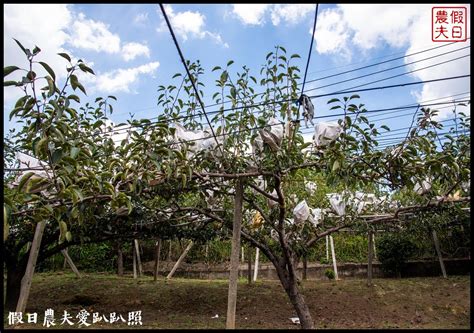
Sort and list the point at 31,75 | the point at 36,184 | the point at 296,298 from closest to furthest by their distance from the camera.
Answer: the point at 31,75 < the point at 36,184 < the point at 296,298

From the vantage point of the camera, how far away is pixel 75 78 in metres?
1.82

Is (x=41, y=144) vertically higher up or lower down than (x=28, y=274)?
higher up

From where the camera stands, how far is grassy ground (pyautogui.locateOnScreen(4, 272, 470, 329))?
5.07 metres

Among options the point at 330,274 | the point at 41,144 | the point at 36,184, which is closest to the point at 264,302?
the point at 330,274

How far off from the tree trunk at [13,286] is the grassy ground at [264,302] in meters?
0.33

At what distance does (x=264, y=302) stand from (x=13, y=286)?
381cm

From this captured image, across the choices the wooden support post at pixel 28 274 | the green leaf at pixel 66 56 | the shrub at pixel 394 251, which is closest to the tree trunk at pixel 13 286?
the wooden support post at pixel 28 274

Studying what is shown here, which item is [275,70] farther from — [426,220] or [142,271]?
[142,271]

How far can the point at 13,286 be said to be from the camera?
5465 millimetres

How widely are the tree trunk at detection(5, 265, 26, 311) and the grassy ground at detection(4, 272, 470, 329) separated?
1.07 feet

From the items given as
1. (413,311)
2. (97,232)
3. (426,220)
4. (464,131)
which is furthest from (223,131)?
(413,311)

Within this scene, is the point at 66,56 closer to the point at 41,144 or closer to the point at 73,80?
the point at 73,80

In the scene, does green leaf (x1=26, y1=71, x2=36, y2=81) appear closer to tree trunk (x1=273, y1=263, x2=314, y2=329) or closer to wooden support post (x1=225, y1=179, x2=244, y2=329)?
wooden support post (x1=225, y1=179, x2=244, y2=329)

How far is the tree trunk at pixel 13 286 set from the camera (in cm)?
541
